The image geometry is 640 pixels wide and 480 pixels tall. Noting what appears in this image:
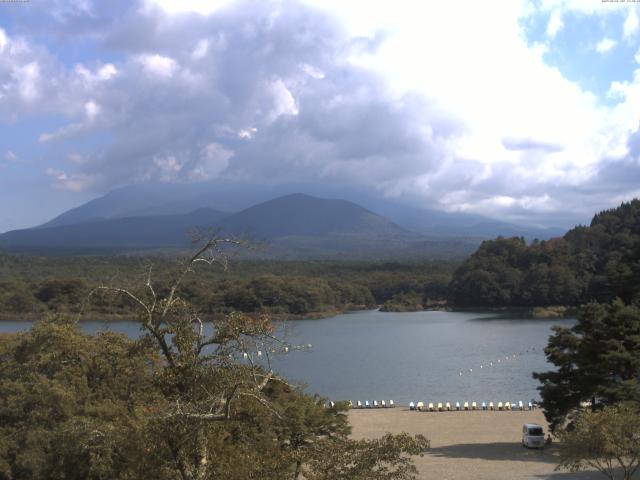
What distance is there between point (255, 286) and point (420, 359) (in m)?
26.9

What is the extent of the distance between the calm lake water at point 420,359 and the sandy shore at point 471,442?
337 centimetres

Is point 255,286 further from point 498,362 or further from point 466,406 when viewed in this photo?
point 466,406

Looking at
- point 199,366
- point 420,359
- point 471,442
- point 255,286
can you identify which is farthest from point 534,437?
point 255,286

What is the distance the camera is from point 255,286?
61.1 m

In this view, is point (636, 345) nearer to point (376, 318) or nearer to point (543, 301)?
point (376, 318)

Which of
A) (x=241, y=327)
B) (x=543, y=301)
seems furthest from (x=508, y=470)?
(x=543, y=301)

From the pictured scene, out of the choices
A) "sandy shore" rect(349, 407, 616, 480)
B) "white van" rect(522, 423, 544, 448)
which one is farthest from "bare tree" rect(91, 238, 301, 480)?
"white van" rect(522, 423, 544, 448)

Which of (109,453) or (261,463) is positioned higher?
(261,463)

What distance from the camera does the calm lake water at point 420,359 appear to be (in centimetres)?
2803

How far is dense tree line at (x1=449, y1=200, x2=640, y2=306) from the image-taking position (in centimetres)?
6291

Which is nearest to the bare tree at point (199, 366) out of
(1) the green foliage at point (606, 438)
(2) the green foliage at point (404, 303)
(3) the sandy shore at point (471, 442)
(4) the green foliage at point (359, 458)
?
(4) the green foliage at point (359, 458)

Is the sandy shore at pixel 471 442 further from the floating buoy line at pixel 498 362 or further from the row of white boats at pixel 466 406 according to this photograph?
the floating buoy line at pixel 498 362

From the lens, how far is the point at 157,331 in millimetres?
6012

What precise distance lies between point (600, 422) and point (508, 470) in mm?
4968
